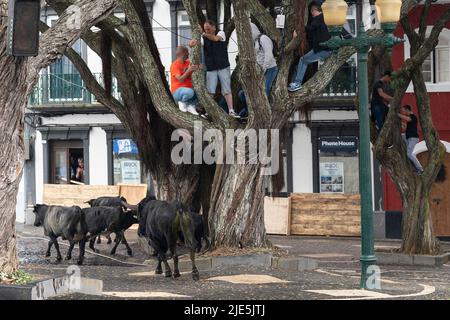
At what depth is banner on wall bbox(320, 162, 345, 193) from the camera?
1179 inches

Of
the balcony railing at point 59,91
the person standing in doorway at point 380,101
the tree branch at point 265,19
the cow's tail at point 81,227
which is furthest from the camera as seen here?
the balcony railing at point 59,91

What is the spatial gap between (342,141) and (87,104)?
25.1 feet

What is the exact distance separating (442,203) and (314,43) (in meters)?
10.6

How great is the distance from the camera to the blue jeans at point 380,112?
22.9 meters

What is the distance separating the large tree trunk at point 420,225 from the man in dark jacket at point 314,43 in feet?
14.4

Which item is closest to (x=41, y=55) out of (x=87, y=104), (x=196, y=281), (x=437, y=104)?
(x=196, y=281)

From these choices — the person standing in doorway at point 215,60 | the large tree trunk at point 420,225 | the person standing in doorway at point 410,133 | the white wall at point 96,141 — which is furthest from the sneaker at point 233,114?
the white wall at point 96,141

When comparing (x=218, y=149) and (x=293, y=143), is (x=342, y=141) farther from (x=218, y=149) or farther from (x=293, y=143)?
(x=218, y=149)

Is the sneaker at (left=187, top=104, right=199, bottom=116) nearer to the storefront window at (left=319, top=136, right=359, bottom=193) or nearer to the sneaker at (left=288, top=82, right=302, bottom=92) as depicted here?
the sneaker at (left=288, top=82, right=302, bottom=92)

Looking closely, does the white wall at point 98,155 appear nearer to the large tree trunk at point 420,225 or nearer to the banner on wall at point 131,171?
the banner on wall at point 131,171

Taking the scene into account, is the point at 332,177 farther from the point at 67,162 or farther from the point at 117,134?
the point at 67,162

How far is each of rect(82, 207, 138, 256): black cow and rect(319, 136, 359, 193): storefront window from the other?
924cm

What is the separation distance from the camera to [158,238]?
1698cm

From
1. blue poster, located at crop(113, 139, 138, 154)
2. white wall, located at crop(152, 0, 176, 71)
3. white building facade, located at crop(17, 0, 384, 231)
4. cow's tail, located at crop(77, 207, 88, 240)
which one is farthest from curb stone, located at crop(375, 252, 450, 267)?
blue poster, located at crop(113, 139, 138, 154)
